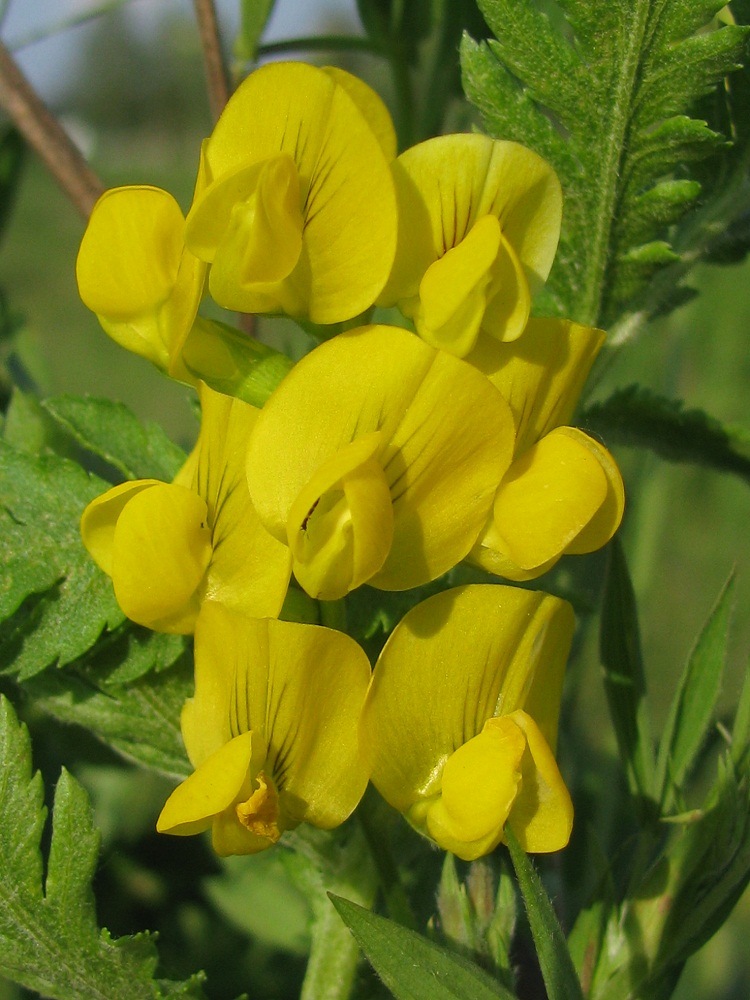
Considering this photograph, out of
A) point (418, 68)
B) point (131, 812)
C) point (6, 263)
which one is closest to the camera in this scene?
point (418, 68)

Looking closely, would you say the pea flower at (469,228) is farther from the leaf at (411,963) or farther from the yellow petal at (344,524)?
the leaf at (411,963)

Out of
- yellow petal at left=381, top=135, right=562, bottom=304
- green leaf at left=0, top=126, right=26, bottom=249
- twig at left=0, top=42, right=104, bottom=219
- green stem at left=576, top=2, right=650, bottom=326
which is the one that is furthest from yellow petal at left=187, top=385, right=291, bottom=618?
green leaf at left=0, top=126, right=26, bottom=249

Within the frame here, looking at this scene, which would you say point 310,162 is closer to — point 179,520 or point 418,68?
point 179,520

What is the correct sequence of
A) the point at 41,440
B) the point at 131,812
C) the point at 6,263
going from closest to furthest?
the point at 41,440
the point at 131,812
the point at 6,263

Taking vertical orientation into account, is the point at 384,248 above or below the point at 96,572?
above

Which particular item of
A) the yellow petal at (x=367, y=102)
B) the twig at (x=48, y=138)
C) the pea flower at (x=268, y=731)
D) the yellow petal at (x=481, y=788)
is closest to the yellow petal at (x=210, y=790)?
the pea flower at (x=268, y=731)

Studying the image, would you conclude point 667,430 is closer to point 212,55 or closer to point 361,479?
point 361,479

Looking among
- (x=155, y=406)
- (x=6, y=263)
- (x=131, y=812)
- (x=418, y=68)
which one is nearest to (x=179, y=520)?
(x=418, y=68)
